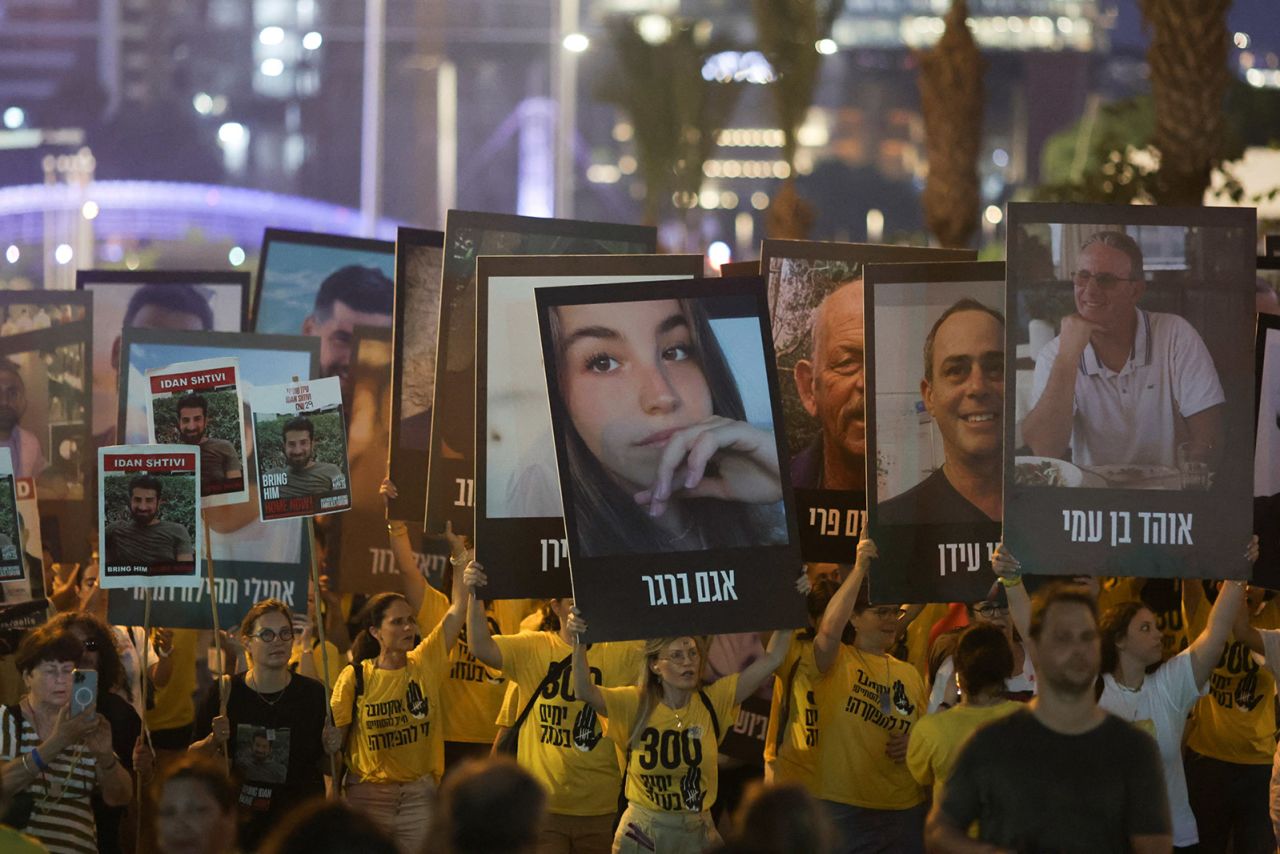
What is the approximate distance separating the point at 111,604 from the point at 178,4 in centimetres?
10807

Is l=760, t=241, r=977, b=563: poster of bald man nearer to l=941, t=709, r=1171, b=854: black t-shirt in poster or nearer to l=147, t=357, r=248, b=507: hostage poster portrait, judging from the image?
l=147, t=357, r=248, b=507: hostage poster portrait

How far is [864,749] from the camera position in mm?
7992

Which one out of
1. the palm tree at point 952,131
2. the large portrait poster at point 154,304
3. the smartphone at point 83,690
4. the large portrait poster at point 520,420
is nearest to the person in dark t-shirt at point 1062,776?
the large portrait poster at point 520,420

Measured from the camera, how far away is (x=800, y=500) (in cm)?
861

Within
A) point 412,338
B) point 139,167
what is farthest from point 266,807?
point 139,167

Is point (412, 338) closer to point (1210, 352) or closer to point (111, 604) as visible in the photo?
point (111, 604)

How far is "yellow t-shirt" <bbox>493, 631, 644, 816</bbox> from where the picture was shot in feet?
25.5

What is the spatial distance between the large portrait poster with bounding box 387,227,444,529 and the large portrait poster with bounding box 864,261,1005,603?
227cm

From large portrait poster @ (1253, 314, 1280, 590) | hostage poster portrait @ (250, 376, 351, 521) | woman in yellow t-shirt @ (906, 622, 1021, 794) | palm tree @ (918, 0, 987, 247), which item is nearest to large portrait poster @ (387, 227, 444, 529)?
hostage poster portrait @ (250, 376, 351, 521)

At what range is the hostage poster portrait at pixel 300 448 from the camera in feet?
26.7

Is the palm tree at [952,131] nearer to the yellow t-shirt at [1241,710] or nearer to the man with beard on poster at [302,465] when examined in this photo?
the yellow t-shirt at [1241,710]

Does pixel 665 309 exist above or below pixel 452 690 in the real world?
above

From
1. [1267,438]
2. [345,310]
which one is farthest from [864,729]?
[345,310]

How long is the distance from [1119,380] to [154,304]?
6.28 metres
